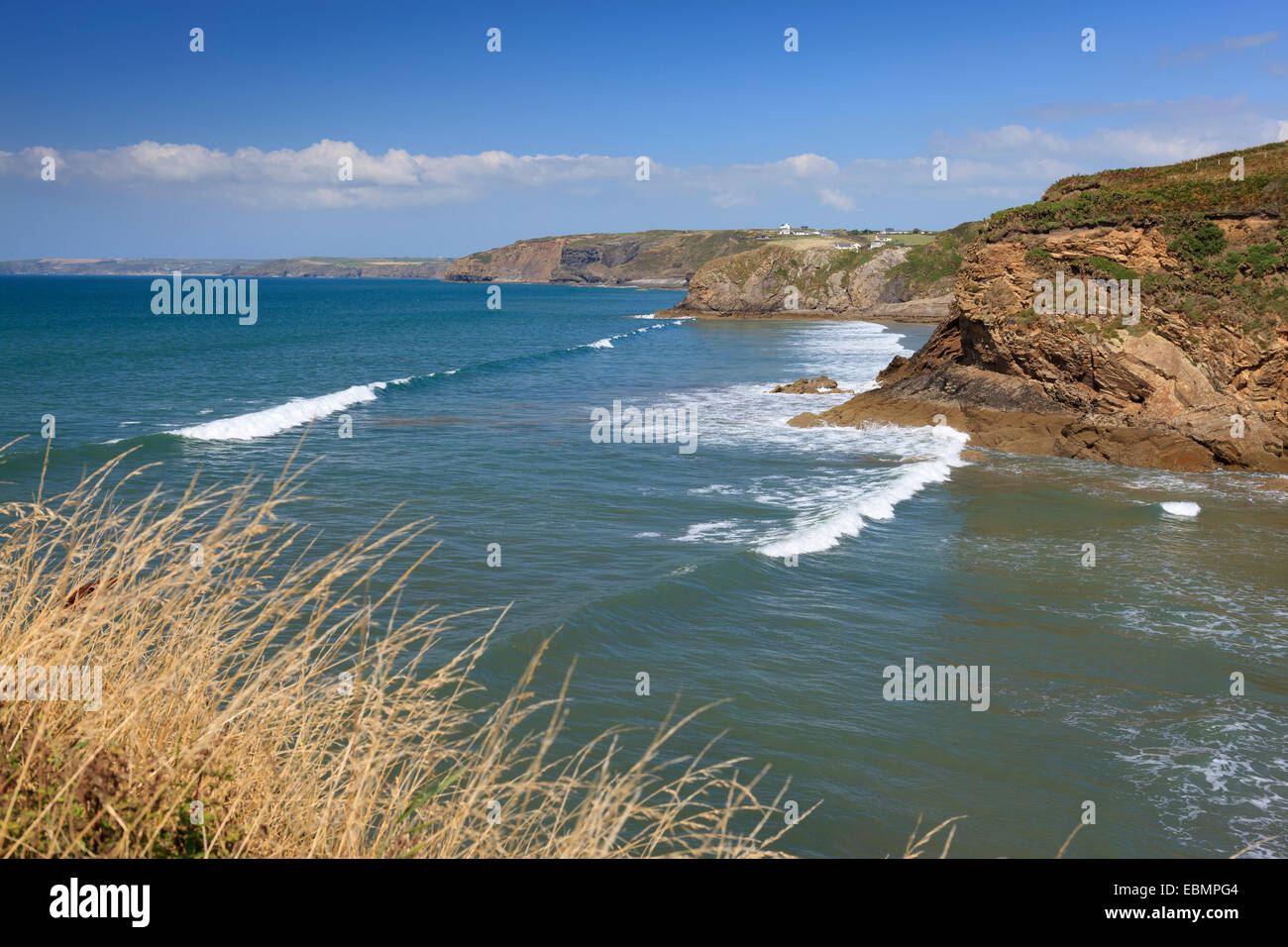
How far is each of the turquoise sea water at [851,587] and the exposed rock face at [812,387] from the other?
2549 mm

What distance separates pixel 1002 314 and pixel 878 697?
20.1 metres

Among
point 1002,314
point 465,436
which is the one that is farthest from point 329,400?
point 1002,314

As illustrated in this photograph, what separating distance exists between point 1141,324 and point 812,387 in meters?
14.2

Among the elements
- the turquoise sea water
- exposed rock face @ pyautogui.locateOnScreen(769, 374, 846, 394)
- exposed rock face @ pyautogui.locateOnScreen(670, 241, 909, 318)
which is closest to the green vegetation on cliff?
Result: exposed rock face @ pyautogui.locateOnScreen(670, 241, 909, 318)

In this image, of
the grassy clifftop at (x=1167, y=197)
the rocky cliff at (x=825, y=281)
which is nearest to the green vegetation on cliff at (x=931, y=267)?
the rocky cliff at (x=825, y=281)

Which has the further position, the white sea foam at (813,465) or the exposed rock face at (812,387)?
the exposed rock face at (812,387)

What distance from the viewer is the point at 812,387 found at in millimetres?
36938

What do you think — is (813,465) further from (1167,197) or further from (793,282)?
(793,282)

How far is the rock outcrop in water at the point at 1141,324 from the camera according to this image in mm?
23047

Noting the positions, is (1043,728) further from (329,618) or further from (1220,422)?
(1220,422)

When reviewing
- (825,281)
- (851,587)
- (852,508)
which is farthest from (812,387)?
(825,281)

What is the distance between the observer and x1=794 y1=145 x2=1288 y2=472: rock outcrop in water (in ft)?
75.6

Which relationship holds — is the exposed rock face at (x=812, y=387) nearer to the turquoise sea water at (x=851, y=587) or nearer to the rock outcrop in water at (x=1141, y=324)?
the turquoise sea water at (x=851, y=587)

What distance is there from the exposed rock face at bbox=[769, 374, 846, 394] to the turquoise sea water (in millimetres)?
2549
